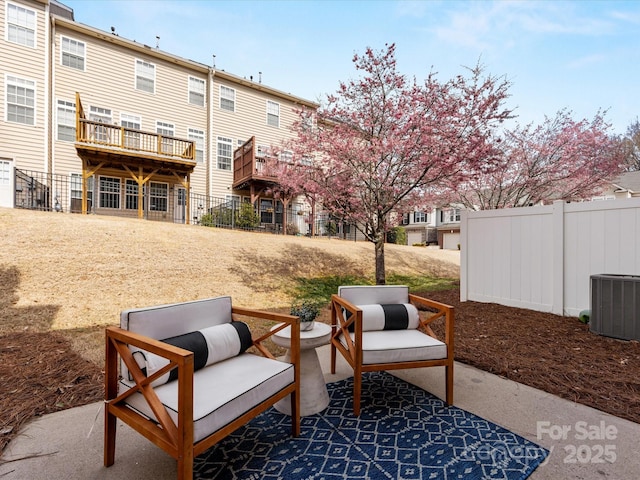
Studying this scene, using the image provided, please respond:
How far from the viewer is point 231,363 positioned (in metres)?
2.39

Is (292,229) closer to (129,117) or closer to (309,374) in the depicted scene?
(129,117)

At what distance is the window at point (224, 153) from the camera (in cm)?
1487

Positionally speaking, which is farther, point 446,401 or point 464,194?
point 464,194

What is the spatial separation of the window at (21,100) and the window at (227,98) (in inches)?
260

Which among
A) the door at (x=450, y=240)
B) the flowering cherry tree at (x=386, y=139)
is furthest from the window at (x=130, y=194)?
the door at (x=450, y=240)

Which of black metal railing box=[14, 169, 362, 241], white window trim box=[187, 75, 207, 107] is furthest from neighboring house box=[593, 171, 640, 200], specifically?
white window trim box=[187, 75, 207, 107]

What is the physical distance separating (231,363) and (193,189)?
13034 mm

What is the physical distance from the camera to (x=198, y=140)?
14.3 meters

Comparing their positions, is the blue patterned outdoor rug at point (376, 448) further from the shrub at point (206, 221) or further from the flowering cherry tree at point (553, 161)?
the shrub at point (206, 221)

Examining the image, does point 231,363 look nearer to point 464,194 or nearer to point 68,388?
point 68,388

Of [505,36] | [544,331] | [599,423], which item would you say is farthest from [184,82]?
[599,423]

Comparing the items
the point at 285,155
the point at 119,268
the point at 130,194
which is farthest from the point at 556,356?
the point at 130,194

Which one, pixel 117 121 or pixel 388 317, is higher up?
pixel 117 121

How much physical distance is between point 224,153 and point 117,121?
427 centimetres
